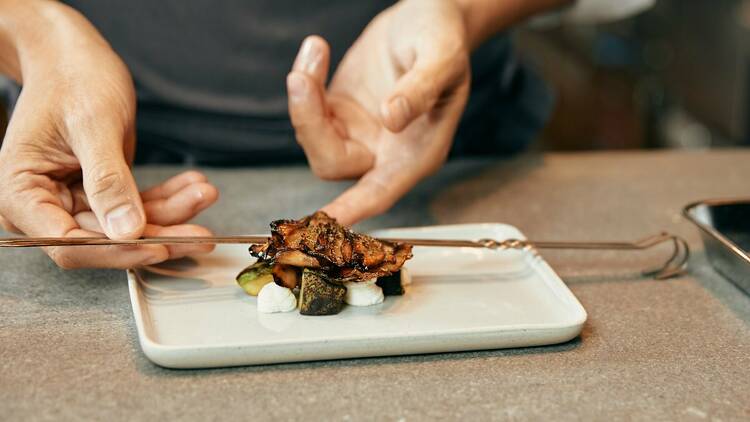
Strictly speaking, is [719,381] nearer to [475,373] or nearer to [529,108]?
[475,373]

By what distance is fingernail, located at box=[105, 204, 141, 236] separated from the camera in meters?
0.89

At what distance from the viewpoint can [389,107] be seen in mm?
1016

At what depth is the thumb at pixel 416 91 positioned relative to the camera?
40.1 inches

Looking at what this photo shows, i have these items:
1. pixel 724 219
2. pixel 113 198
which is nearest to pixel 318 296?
pixel 113 198

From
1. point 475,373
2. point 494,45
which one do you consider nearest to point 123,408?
point 475,373

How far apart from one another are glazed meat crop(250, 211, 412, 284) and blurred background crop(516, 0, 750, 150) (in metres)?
2.59

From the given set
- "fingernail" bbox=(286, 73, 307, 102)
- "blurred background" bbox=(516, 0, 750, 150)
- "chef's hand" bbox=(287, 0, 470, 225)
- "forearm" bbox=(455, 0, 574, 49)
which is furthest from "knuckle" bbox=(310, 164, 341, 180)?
"blurred background" bbox=(516, 0, 750, 150)

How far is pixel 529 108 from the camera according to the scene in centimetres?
160

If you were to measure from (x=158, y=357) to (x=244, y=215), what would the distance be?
52cm

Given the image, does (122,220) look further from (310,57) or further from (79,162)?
(310,57)

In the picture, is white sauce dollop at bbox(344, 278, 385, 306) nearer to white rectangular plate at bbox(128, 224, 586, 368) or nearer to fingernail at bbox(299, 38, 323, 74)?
white rectangular plate at bbox(128, 224, 586, 368)

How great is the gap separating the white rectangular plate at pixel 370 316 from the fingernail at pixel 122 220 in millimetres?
51

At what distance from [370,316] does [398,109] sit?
0.99ft

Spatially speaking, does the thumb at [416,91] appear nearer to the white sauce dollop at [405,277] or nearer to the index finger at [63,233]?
the white sauce dollop at [405,277]
